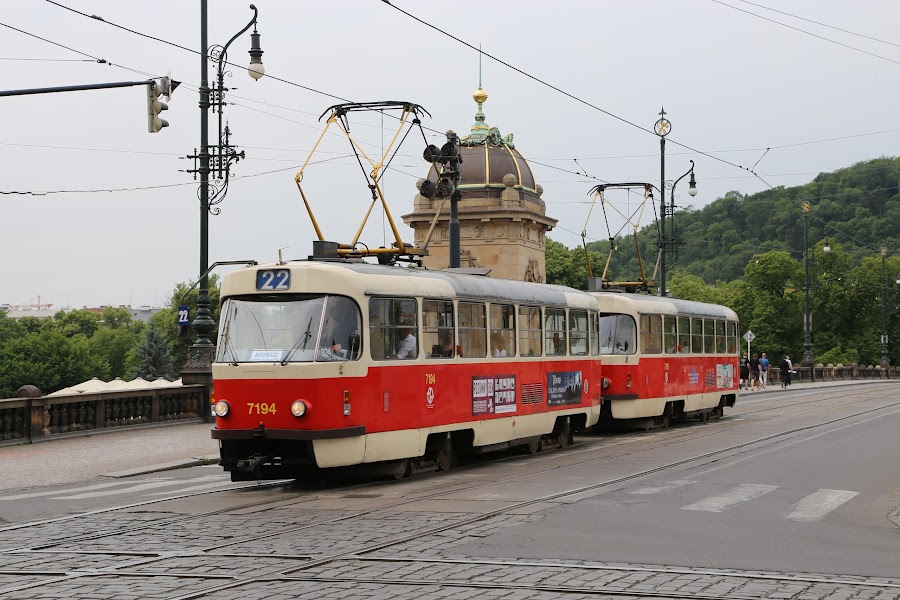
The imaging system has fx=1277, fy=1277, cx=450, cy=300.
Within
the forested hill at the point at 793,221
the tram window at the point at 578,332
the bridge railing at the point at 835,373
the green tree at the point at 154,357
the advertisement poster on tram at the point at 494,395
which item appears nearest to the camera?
the advertisement poster on tram at the point at 494,395

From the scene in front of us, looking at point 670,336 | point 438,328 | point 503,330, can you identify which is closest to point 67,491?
point 438,328

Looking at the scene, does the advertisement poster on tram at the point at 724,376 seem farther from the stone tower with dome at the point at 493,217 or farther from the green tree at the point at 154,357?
the green tree at the point at 154,357

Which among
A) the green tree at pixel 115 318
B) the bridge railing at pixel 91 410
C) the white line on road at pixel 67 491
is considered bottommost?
the white line on road at pixel 67 491

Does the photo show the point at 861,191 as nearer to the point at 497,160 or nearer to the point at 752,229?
the point at 752,229

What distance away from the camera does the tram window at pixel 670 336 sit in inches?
1161

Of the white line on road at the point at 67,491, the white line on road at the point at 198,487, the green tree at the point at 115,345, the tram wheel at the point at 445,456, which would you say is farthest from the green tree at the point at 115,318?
the white line on road at the point at 198,487

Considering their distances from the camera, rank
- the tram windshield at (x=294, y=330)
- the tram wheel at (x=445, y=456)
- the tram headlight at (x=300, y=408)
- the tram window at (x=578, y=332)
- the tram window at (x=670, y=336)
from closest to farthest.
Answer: the tram headlight at (x=300, y=408) < the tram windshield at (x=294, y=330) < the tram wheel at (x=445, y=456) < the tram window at (x=578, y=332) < the tram window at (x=670, y=336)

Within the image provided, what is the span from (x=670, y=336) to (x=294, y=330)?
15.5m

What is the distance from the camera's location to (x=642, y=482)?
1652cm

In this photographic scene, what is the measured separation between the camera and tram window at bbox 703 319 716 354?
32.9 meters

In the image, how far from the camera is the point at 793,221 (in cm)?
12244

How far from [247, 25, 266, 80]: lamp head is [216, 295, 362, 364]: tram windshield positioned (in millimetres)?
11526

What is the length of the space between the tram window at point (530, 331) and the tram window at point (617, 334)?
559 cm

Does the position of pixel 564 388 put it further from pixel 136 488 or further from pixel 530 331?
pixel 136 488
